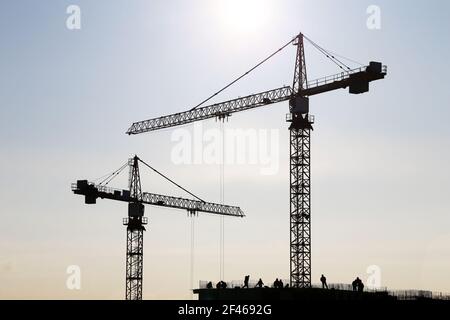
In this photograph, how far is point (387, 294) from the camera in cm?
9688
